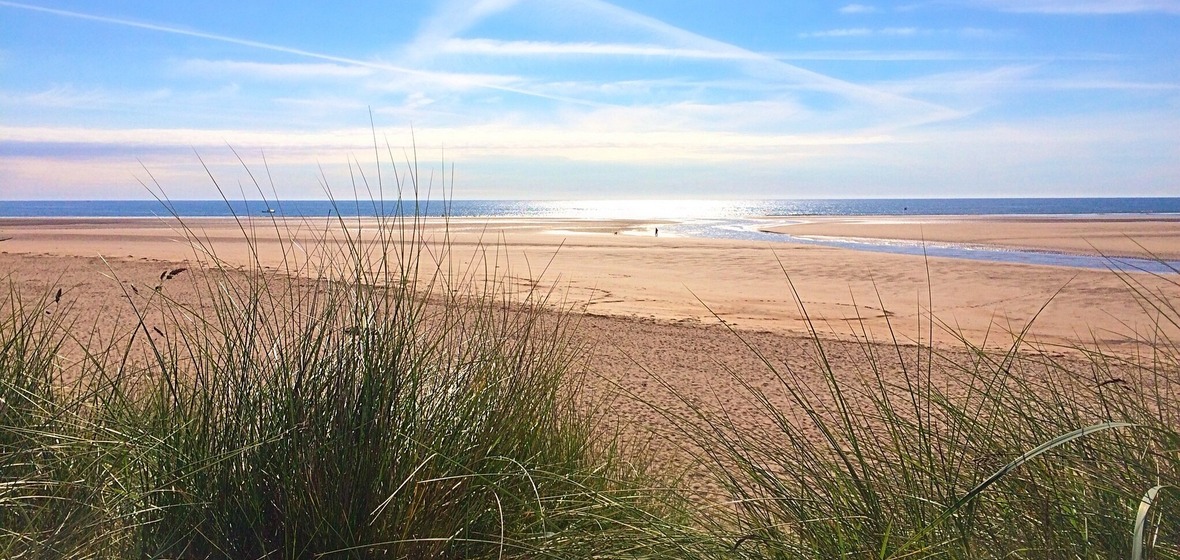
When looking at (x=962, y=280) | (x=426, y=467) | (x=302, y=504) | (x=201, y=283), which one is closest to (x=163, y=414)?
(x=302, y=504)

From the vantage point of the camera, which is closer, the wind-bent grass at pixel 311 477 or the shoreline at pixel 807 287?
the wind-bent grass at pixel 311 477

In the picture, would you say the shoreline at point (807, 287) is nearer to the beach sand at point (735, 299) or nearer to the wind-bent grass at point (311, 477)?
the beach sand at point (735, 299)

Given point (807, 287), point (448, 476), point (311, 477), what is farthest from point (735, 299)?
point (311, 477)

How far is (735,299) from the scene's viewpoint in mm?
16172

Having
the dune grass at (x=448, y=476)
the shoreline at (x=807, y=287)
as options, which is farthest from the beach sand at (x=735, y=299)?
the dune grass at (x=448, y=476)

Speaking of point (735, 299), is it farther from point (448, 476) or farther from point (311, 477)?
point (311, 477)

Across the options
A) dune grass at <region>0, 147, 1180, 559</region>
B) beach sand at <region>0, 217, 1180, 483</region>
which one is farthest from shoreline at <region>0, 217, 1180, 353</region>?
dune grass at <region>0, 147, 1180, 559</region>

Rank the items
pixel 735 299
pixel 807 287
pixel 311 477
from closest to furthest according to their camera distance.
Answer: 1. pixel 311 477
2. pixel 735 299
3. pixel 807 287

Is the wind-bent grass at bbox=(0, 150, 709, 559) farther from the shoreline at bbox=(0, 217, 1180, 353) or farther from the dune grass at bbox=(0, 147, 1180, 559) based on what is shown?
the shoreline at bbox=(0, 217, 1180, 353)

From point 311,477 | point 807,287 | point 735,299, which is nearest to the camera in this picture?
point 311,477

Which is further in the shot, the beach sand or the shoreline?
the shoreline

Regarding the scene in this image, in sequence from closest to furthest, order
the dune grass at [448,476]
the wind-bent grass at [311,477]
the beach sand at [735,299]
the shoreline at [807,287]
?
the dune grass at [448,476] < the wind-bent grass at [311,477] < the beach sand at [735,299] < the shoreline at [807,287]

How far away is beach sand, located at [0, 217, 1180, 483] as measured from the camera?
308 inches

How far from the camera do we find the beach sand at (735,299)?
25.7ft
